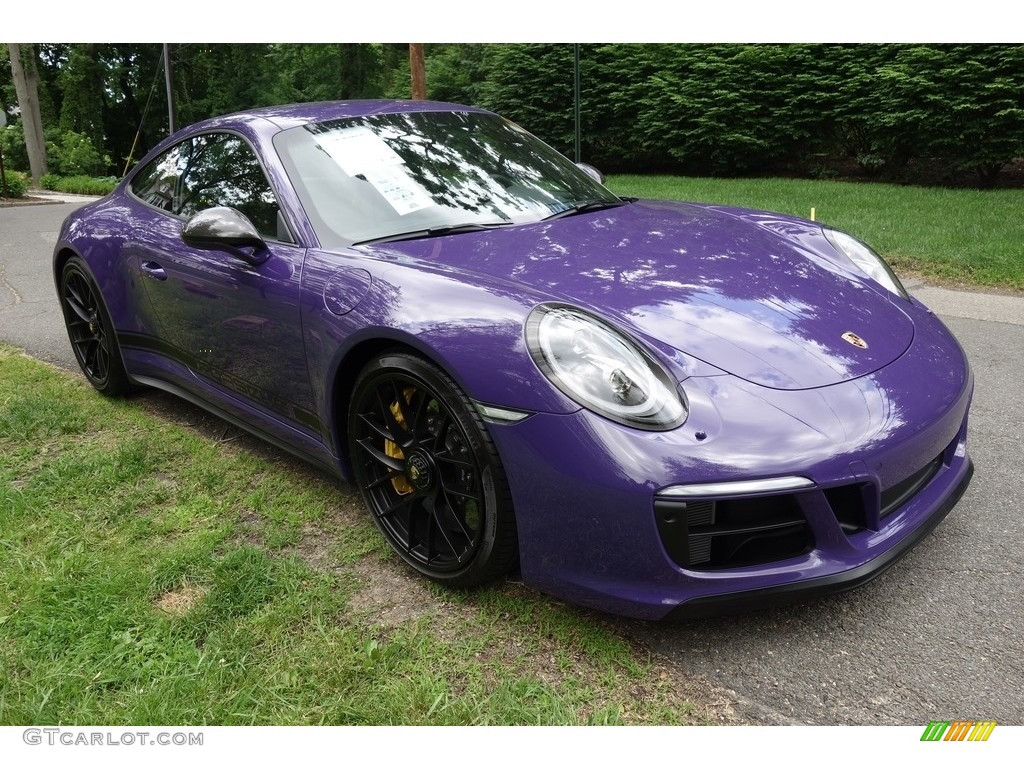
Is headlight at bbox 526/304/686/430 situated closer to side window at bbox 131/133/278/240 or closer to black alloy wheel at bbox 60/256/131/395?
side window at bbox 131/133/278/240

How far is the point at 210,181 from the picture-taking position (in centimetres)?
335

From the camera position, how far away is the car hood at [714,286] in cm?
216

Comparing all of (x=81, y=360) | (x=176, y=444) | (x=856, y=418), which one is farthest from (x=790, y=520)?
(x=81, y=360)

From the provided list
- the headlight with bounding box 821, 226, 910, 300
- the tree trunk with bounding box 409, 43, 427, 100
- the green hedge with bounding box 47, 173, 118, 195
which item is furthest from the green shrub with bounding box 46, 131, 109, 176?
the headlight with bounding box 821, 226, 910, 300

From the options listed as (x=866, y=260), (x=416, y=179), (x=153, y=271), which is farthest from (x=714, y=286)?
(x=153, y=271)

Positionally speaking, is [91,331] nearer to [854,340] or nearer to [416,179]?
[416,179]

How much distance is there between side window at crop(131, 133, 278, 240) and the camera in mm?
2982

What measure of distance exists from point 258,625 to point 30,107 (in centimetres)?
2496

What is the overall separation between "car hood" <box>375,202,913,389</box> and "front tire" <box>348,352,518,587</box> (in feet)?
1.24

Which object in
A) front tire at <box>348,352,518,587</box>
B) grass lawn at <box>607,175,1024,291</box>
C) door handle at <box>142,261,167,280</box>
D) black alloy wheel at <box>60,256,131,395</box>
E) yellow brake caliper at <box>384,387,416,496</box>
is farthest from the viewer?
grass lawn at <box>607,175,1024,291</box>

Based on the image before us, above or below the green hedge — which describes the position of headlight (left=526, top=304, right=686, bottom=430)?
above

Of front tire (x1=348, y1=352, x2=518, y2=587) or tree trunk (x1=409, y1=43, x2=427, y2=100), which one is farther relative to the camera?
tree trunk (x1=409, y1=43, x2=427, y2=100)
